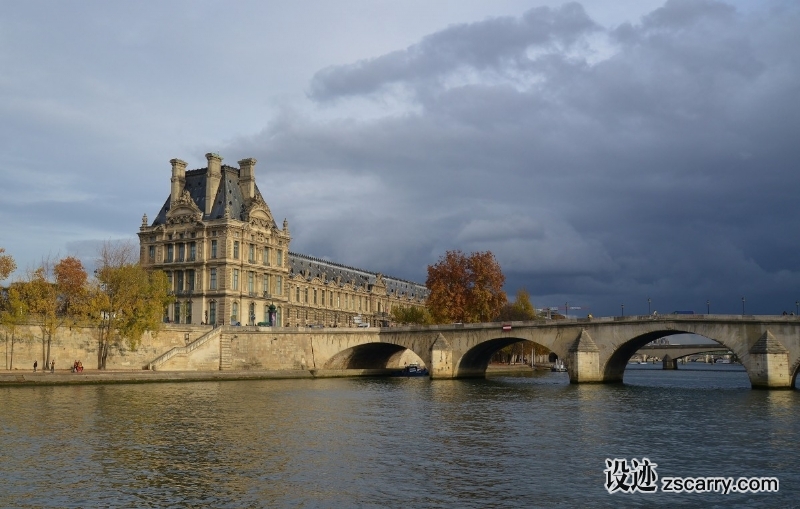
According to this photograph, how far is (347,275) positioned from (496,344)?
65.9m

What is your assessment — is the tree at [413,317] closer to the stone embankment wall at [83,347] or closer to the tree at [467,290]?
the tree at [467,290]

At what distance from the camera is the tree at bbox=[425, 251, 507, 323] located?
104312 millimetres

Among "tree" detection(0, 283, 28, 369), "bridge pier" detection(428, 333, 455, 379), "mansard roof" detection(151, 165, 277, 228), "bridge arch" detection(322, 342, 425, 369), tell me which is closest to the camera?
"tree" detection(0, 283, 28, 369)

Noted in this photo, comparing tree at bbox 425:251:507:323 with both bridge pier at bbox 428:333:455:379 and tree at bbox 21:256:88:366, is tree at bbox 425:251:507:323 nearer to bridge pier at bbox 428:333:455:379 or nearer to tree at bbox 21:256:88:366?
bridge pier at bbox 428:333:455:379

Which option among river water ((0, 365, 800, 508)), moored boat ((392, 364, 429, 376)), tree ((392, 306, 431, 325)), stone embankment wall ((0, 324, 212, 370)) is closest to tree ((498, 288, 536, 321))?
tree ((392, 306, 431, 325))

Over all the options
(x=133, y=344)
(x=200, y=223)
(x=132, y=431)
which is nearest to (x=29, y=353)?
(x=133, y=344)

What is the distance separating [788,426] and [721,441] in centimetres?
747

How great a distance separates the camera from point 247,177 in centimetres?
11119

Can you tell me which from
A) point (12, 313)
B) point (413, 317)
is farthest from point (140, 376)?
point (413, 317)

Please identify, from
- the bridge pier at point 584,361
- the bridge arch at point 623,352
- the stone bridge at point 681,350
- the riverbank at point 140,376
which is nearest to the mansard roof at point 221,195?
the riverbank at point 140,376

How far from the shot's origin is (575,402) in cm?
5500

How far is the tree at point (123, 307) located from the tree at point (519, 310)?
64592 mm

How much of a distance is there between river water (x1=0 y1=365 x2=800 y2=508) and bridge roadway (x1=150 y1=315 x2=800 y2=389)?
993cm

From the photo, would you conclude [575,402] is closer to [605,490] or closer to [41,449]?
[605,490]
